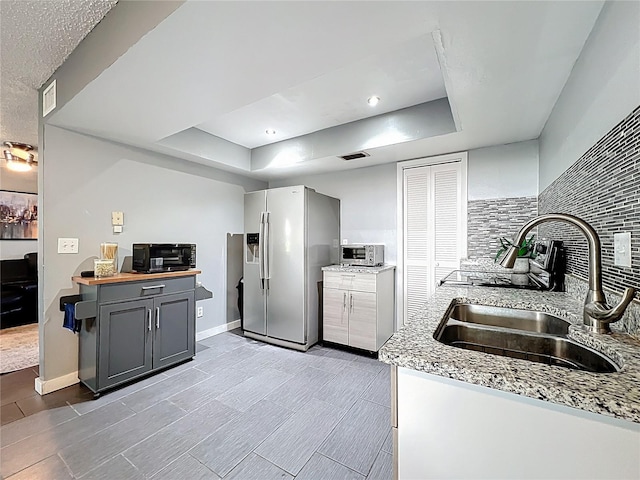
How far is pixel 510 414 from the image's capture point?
0.65 meters

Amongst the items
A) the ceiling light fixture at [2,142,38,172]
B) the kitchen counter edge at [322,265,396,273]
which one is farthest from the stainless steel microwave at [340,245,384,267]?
the ceiling light fixture at [2,142,38,172]

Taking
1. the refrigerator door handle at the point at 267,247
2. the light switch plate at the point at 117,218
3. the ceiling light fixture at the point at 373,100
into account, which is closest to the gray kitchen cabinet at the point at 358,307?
the refrigerator door handle at the point at 267,247

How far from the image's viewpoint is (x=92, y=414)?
6.37 ft

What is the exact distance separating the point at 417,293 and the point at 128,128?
132 inches

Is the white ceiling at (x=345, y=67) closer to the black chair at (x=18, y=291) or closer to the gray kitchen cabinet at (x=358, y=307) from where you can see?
the gray kitchen cabinet at (x=358, y=307)

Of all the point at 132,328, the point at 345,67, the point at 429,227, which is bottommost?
the point at 132,328

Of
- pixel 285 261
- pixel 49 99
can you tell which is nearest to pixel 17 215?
pixel 49 99

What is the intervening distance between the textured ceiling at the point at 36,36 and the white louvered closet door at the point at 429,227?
299 centimetres

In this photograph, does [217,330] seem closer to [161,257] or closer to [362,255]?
[161,257]

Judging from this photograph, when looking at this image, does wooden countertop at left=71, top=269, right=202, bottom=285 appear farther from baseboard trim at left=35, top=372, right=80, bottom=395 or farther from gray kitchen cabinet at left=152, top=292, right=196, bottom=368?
baseboard trim at left=35, top=372, right=80, bottom=395

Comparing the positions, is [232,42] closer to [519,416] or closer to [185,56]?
[185,56]

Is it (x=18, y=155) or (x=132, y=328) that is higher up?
(x=18, y=155)

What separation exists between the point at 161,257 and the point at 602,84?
3.25 m

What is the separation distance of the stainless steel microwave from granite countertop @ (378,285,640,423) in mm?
2180
